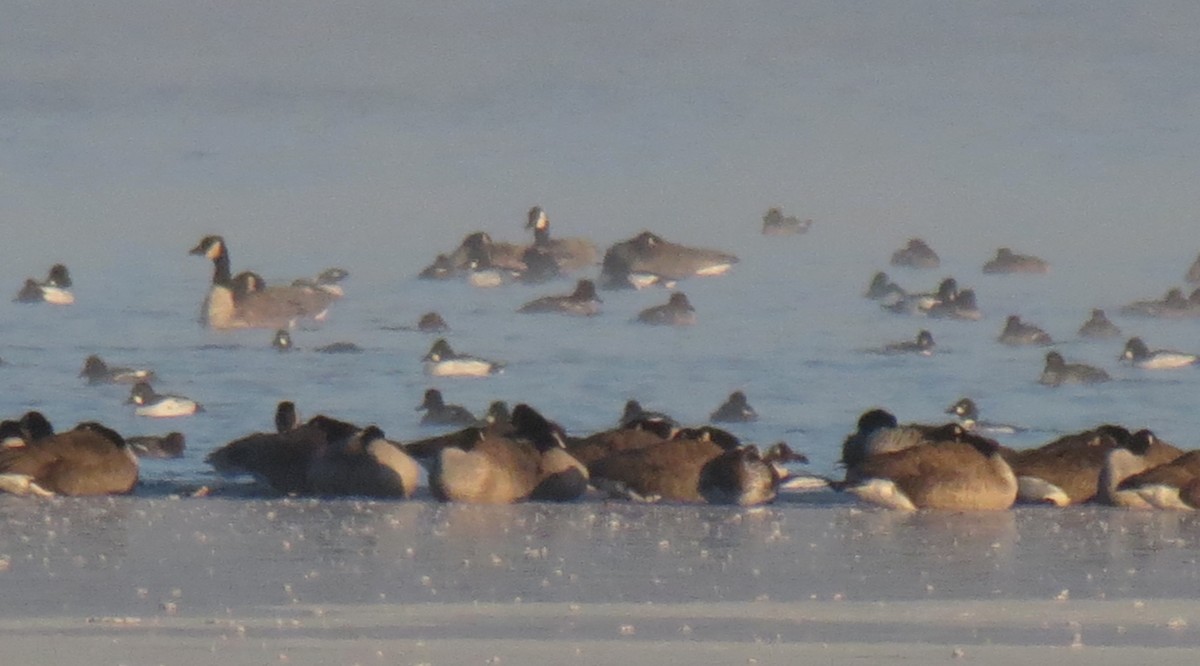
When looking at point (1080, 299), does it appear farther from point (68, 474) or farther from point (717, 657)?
point (717, 657)

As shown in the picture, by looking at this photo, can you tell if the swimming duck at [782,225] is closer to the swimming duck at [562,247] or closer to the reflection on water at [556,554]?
the swimming duck at [562,247]

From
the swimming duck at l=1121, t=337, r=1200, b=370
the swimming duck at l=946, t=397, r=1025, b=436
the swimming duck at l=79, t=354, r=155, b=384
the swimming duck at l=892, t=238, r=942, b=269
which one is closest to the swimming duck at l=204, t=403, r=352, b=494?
the swimming duck at l=946, t=397, r=1025, b=436

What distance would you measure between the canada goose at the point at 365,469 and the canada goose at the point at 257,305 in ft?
53.8

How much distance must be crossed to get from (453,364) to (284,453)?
1093cm

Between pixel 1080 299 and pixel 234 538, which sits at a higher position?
pixel 1080 299

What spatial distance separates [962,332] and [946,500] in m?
18.7

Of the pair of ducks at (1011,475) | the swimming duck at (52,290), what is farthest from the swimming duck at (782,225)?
the pair of ducks at (1011,475)

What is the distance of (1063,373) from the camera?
2577cm

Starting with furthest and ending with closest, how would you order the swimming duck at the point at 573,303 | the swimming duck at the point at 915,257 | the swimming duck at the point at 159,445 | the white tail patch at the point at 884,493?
the swimming duck at the point at 915,257 → the swimming duck at the point at 573,303 → the swimming duck at the point at 159,445 → the white tail patch at the point at 884,493

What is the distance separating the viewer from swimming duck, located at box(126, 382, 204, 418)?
903 inches

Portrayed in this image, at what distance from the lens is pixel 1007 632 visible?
8719 mm

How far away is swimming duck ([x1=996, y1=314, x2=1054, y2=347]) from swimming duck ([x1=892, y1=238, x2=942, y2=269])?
896 cm

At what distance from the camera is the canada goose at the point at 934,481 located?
13.8m

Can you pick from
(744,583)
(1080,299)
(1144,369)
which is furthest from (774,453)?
(1080,299)
